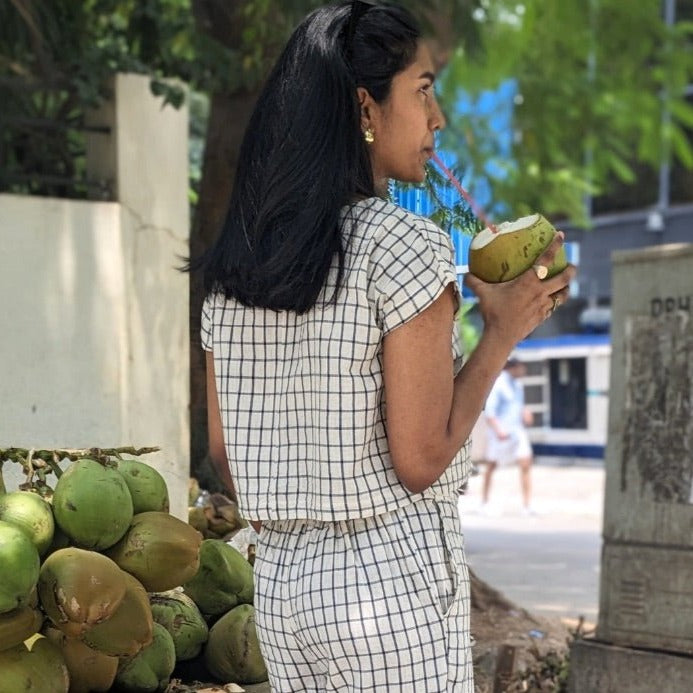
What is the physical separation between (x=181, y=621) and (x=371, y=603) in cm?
116

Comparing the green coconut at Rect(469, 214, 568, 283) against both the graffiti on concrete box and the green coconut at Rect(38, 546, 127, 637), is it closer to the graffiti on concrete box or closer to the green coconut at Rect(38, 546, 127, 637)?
the green coconut at Rect(38, 546, 127, 637)

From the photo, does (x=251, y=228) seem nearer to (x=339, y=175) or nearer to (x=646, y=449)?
(x=339, y=175)

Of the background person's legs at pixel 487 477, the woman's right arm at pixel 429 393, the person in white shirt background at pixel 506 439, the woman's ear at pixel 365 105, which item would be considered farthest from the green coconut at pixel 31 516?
the background person's legs at pixel 487 477

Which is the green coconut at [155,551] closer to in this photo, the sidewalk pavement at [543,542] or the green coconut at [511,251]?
the green coconut at [511,251]

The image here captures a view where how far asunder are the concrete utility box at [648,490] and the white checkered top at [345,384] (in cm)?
320

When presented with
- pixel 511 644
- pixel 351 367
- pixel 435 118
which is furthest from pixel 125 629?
pixel 511 644

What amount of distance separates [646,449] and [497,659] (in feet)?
3.42

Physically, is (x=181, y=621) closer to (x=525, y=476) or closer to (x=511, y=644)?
(x=511, y=644)

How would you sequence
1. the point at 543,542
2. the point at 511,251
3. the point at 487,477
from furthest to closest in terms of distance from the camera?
the point at 487,477, the point at 543,542, the point at 511,251

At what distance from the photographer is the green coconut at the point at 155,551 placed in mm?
2572

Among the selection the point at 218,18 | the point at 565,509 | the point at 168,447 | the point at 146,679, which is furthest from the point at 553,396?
the point at 146,679

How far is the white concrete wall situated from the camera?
4.76m

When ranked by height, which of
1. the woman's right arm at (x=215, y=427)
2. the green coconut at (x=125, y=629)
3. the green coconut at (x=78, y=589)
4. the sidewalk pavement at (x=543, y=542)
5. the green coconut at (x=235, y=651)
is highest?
the woman's right arm at (x=215, y=427)

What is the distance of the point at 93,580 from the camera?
2373mm
